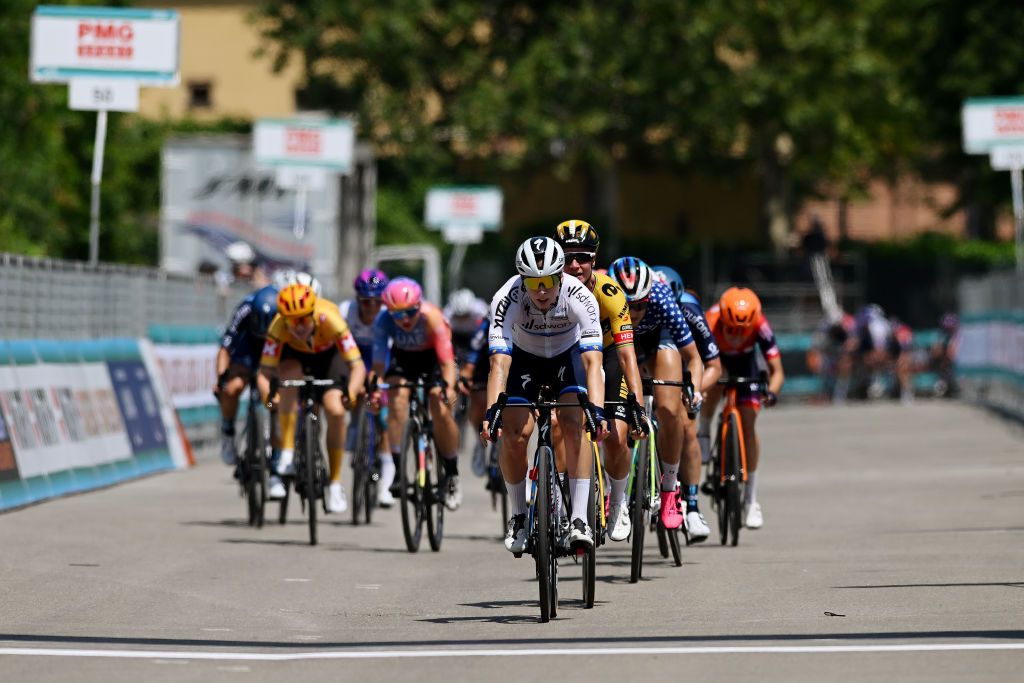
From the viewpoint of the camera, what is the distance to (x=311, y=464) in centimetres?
1566

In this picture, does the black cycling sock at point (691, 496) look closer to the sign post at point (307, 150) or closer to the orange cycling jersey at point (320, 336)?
the orange cycling jersey at point (320, 336)

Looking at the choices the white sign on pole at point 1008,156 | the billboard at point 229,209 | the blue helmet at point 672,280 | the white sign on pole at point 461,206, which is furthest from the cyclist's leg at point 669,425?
the white sign on pole at point 461,206

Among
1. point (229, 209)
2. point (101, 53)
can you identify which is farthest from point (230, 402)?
→ point (229, 209)

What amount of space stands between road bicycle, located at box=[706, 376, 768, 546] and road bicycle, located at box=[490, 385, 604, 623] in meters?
3.80

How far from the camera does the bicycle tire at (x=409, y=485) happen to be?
589 inches

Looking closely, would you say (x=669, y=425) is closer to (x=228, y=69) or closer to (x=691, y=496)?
(x=691, y=496)

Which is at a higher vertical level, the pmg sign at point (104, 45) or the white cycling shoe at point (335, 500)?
the pmg sign at point (104, 45)

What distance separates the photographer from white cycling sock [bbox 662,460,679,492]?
13820 mm

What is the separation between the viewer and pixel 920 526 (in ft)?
54.5

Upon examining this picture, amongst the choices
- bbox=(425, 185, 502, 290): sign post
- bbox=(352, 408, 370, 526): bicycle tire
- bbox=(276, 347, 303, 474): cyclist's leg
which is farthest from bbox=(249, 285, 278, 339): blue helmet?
bbox=(425, 185, 502, 290): sign post

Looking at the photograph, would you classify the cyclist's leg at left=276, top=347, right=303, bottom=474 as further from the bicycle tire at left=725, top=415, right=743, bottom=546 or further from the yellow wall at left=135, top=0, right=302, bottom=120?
the yellow wall at left=135, top=0, right=302, bottom=120

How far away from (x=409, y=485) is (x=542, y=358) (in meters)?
3.75

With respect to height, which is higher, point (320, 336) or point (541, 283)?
point (541, 283)

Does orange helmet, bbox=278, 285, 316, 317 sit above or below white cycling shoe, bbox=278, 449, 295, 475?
above
